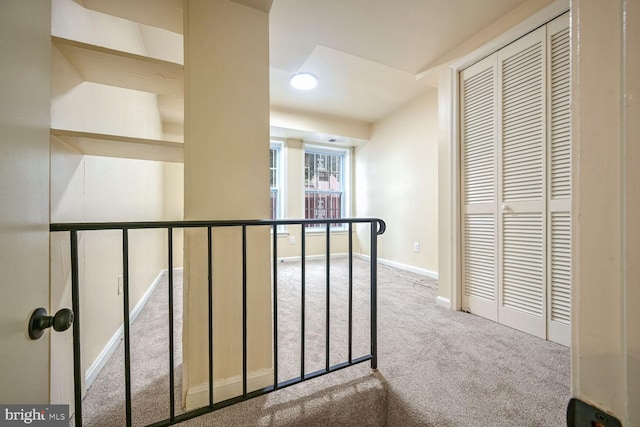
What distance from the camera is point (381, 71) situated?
2.88 meters

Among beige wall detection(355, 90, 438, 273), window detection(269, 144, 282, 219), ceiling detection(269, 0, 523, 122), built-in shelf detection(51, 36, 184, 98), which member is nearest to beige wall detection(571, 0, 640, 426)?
built-in shelf detection(51, 36, 184, 98)

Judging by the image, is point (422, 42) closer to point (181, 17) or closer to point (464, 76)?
point (464, 76)

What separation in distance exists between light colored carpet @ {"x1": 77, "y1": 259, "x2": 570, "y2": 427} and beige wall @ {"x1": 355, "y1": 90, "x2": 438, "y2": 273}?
63.9 inches

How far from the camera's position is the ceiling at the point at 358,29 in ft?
4.32

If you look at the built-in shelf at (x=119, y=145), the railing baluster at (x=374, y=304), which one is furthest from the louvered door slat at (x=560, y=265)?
the built-in shelf at (x=119, y=145)

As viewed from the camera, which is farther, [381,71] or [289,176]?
[289,176]

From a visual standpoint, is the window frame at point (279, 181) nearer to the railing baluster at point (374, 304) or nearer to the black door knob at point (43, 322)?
the railing baluster at point (374, 304)

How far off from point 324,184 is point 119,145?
13.0 feet

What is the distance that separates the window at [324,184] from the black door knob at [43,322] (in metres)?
4.13

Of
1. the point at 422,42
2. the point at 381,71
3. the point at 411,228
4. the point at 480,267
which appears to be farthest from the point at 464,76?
the point at 411,228

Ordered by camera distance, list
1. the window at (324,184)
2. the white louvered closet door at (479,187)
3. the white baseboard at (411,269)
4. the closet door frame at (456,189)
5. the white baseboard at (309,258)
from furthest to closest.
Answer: the window at (324,184) < the white baseboard at (309,258) < the white baseboard at (411,269) < the closet door frame at (456,189) < the white louvered closet door at (479,187)

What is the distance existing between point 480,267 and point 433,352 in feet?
3.11

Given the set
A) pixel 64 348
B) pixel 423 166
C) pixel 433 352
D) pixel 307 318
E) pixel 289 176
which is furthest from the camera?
pixel 289 176

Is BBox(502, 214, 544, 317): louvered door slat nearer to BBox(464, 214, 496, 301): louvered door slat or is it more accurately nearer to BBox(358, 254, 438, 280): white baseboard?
BBox(464, 214, 496, 301): louvered door slat
